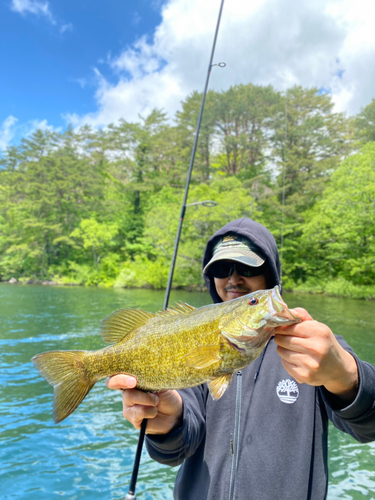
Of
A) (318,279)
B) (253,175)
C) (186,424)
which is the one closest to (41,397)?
(186,424)

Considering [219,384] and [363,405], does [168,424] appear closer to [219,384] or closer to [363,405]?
[219,384]

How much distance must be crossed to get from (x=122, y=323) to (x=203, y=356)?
516 millimetres

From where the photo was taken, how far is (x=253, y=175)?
36.5 metres

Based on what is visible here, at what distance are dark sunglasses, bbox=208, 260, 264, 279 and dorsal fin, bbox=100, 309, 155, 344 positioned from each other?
0.74 meters

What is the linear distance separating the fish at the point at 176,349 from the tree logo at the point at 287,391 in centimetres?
74

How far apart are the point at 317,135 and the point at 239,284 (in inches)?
1333

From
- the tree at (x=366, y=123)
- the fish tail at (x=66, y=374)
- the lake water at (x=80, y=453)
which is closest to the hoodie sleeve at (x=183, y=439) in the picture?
the fish tail at (x=66, y=374)

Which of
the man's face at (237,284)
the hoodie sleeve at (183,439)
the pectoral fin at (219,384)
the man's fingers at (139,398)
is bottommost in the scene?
the hoodie sleeve at (183,439)

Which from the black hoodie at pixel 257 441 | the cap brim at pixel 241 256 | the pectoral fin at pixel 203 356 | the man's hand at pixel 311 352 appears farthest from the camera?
the cap brim at pixel 241 256

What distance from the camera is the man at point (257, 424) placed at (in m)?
1.58

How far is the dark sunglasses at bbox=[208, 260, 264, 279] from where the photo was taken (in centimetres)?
232

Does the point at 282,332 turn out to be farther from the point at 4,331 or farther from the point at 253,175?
the point at 253,175

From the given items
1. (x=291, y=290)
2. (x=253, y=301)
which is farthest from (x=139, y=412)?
(x=291, y=290)

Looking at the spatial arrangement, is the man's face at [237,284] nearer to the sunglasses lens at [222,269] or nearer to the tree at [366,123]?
the sunglasses lens at [222,269]
